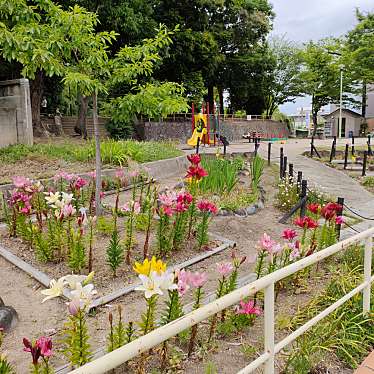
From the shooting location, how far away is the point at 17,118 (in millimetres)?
10781

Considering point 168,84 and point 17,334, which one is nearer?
point 17,334

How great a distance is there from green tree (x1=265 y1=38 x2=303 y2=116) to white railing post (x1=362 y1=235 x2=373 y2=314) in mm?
32802

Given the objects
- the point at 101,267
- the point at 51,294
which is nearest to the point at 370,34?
the point at 101,267

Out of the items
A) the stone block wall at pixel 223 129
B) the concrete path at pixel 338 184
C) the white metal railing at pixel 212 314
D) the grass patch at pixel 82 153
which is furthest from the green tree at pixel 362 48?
the white metal railing at pixel 212 314

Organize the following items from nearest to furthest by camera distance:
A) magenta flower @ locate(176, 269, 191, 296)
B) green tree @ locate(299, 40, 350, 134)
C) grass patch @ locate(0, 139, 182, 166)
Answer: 1. magenta flower @ locate(176, 269, 191, 296)
2. grass patch @ locate(0, 139, 182, 166)
3. green tree @ locate(299, 40, 350, 134)

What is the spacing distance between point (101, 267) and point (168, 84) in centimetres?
283

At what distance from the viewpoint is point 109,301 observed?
3.40m

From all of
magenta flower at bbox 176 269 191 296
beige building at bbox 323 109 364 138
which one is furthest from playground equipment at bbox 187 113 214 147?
beige building at bbox 323 109 364 138

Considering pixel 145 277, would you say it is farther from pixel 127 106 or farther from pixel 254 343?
pixel 127 106

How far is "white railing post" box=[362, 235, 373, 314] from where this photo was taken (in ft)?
9.53

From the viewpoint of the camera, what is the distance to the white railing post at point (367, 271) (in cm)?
291

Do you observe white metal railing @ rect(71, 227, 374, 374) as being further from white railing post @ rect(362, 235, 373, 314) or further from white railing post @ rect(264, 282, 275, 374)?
white railing post @ rect(362, 235, 373, 314)

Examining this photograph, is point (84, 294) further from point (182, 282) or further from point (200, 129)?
point (200, 129)

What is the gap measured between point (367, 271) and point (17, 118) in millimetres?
10284
